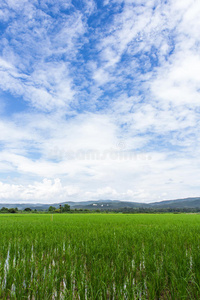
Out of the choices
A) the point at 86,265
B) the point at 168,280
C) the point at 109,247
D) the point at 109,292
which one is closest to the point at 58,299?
the point at 109,292

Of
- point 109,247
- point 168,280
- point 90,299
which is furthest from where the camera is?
point 109,247

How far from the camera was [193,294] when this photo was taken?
2.55m

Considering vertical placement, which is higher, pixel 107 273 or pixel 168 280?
pixel 107 273

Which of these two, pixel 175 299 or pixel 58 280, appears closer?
pixel 175 299

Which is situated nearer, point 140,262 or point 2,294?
point 2,294

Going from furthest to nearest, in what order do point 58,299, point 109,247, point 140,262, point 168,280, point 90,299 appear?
point 109,247 → point 140,262 → point 168,280 → point 58,299 → point 90,299

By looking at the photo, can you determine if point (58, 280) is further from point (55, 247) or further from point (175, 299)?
point (55, 247)

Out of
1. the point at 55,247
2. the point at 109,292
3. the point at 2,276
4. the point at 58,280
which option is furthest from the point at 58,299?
the point at 55,247

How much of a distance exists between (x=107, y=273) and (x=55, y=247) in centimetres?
234

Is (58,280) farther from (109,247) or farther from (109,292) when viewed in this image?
(109,247)

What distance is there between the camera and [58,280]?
2795 mm

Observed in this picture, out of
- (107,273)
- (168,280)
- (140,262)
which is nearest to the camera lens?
(107,273)

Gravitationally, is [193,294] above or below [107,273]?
below

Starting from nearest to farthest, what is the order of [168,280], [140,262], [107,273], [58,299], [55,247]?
1. [58,299]
2. [107,273]
3. [168,280]
4. [140,262]
5. [55,247]
